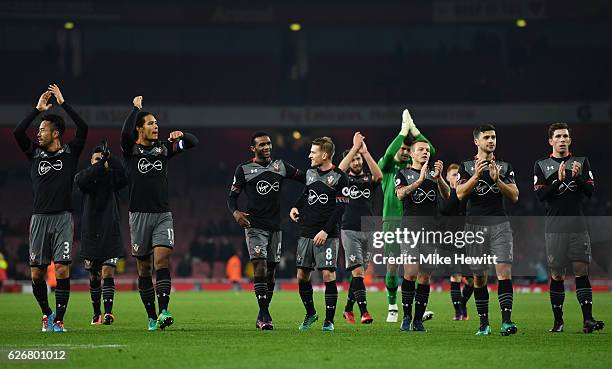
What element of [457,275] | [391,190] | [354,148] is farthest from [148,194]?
[457,275]

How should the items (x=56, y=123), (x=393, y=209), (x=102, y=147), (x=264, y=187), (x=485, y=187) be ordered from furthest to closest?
(x=393, y=209) < (x=102, y=147) < (x=264, y=187) < (x=56, y=123) < (x=485, y=187)

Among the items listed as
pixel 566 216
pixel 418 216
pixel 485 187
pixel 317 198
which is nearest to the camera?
pixel 485 187

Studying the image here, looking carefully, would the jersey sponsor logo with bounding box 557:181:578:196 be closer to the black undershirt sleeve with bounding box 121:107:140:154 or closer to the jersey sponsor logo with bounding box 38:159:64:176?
the black undershirt sleeve with bounding box 121:107:140:154

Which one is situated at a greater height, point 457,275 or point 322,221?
point 322,221

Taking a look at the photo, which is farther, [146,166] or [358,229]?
[358,229]

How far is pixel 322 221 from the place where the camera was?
1407cm

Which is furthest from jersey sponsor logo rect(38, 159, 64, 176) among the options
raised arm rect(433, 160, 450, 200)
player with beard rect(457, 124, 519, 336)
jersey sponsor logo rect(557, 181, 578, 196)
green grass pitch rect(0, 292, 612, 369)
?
jersey sponsor logo rect(557, 181, 578, 196)

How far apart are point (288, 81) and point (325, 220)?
32546 millimetres

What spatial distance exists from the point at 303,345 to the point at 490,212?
299 cm

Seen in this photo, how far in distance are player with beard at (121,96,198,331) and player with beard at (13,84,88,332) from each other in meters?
0.73

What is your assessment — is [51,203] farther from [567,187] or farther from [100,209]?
[567,187]

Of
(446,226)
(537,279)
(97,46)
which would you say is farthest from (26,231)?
(446,226)

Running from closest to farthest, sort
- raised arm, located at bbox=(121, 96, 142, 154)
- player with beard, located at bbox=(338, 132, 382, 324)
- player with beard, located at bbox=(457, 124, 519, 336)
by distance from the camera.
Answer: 1. player with beard, located at bbox=(457, 124, 519, 336)
2. raised arm, located at bbox=(121, 96, 142, 154)
3. player with beard, located at bbox=(338, 132, 382, 324)

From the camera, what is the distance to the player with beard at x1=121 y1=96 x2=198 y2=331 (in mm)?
13391
